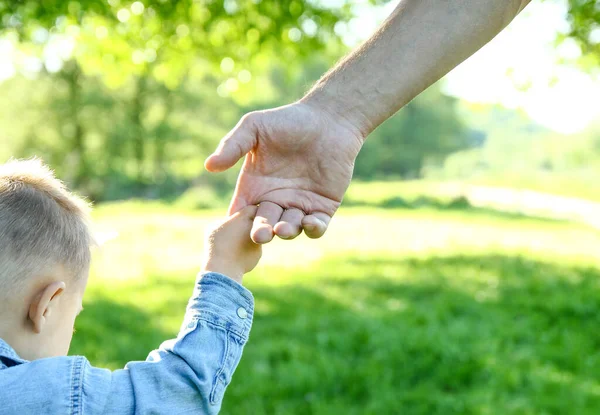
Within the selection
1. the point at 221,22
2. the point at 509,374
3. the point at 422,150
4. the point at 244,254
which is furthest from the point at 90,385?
the point at 422,150

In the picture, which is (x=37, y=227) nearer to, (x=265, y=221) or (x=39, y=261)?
(x=39, y=261)

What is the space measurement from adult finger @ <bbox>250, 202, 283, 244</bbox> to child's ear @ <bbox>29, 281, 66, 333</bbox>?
44 cm

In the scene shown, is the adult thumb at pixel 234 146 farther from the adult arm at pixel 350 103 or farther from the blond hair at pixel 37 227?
the blond hair at pixel 37 227

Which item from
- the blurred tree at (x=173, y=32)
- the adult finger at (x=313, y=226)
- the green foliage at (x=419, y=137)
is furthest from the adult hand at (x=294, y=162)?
the green foliage at (x=419, y=137)

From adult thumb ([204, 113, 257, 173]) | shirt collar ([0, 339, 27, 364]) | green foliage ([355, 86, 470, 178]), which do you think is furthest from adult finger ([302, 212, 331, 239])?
green foliage ([355, 86, 470, 178])

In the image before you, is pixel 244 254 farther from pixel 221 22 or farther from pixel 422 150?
pixel 422 150

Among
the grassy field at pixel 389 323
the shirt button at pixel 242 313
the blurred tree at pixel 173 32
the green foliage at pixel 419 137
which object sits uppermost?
the green foliage at pixel 419 137

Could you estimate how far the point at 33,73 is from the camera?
27.2 metres

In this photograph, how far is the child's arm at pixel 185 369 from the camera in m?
1.25

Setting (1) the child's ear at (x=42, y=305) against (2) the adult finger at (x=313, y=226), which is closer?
(1) the child's ear at (x=42, y=305)

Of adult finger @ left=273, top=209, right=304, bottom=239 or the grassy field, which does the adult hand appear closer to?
adult finger @ left=273, top=209, right=304, bottom=239

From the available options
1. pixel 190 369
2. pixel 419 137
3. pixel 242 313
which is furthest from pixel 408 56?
pixel 419 137

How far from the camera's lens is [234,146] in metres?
1.73

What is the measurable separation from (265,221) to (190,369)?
0.43m
